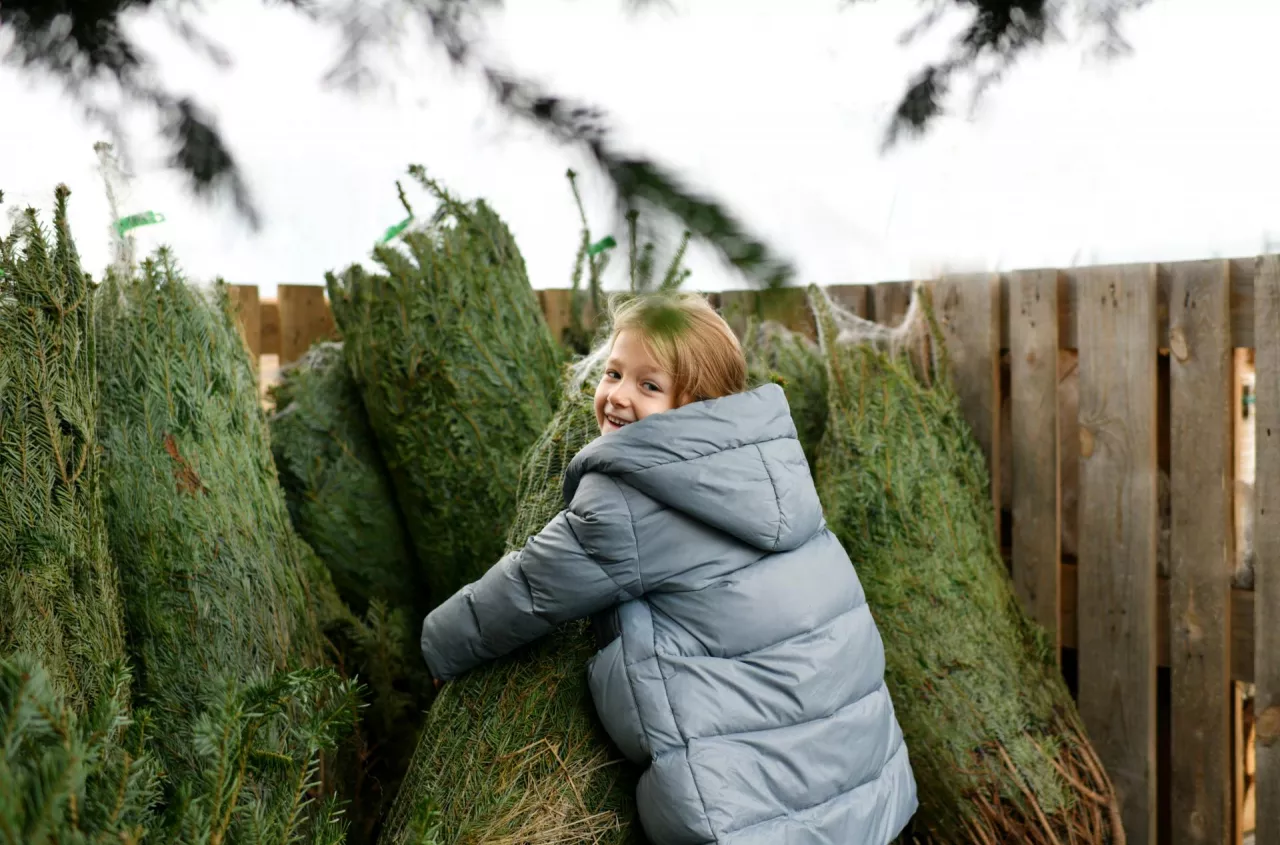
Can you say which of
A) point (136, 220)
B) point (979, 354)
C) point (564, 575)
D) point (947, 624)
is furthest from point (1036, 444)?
point (136, 220)

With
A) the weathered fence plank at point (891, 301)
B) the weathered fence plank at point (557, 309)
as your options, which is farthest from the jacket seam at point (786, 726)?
the weathered fence plank at point (557, 309)

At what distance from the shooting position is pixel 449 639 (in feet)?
6.25

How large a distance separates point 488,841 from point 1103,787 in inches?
62.9

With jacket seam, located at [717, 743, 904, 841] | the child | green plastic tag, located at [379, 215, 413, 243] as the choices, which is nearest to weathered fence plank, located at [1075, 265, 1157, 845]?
jacket seam, located at [717, 743, 904, 841]

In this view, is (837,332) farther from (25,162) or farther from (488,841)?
(25,162)

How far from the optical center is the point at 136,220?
226cm

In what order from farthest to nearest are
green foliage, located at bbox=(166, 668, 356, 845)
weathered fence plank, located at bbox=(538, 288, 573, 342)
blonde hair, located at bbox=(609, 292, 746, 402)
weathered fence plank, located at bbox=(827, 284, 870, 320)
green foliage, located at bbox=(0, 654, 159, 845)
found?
1. weathered fence plank, located at bbox=(538, 288, 573, 342)
2. weathered fence plank, located at bbox=(827, 284, 870, 320)
3. blonde hair, located at bbox=(609, 292, 746, 402)
4. green foliage, located at bbox=(166, 668, 356, 845)
5. green foliage, located at bbox=(0, 654, 159, 845)

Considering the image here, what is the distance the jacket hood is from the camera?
174 cm

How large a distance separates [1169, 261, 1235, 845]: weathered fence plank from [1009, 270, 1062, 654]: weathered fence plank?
0.32 meters

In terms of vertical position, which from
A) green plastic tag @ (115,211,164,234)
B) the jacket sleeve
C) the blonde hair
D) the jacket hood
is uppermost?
green plastic tag @ (115,211,164,234)

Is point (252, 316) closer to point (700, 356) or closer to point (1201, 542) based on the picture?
point (700, 356)

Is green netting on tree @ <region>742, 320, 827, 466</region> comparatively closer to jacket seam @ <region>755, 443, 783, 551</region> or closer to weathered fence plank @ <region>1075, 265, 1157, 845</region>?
weathered fence plank @ <region>1075, 265, 1157, 845</region>

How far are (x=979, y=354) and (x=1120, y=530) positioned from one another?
680 mm

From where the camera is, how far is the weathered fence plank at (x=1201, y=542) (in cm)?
254
